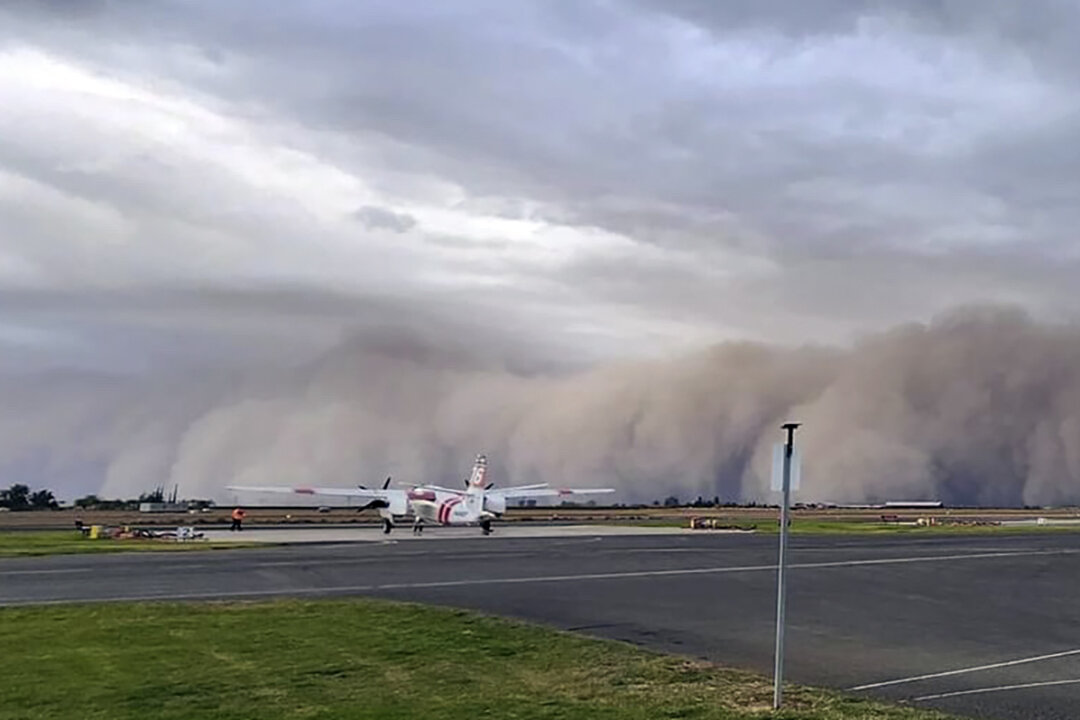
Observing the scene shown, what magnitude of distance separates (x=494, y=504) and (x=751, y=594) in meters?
46.3

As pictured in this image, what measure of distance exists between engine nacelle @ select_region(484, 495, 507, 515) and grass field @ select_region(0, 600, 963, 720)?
51418mm

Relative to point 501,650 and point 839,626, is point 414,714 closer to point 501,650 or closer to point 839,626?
point 501,650

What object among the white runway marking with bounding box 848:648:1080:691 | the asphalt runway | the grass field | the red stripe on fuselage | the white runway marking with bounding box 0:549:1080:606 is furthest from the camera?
the red stripe on fuselage

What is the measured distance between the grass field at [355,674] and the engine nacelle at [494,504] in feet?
169

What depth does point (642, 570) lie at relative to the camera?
33.7 meters

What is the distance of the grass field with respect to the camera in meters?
11.7

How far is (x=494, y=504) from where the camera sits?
234ft

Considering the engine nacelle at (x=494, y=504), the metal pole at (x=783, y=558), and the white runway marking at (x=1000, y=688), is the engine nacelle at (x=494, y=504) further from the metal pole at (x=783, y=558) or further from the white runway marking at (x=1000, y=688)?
the metal pole at (x=783, y=558)

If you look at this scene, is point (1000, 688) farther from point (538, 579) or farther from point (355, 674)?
point (538, 579)

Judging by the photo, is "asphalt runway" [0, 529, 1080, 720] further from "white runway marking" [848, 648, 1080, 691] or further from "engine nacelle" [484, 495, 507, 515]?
"engine nacelle" [484, 495, 507, 515]

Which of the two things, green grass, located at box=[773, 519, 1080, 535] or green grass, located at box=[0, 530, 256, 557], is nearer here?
green grass, located at box=[0, 530, 256, 557]

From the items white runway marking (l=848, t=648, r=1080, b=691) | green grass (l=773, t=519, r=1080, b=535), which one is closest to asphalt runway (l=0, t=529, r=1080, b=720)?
white runway marking (l=848, t=648, r=1080, b=691)

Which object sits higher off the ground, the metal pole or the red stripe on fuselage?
the metal pole

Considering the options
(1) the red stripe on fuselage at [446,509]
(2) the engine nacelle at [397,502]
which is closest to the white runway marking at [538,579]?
(1) the red stripe on fuselage at [446,509]
